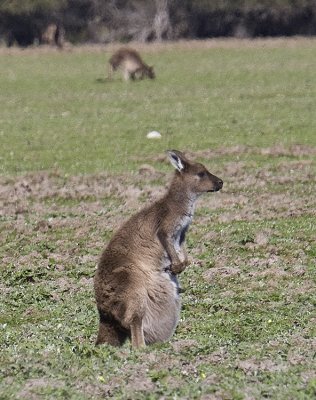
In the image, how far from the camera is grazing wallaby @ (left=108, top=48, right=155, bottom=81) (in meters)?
35.2

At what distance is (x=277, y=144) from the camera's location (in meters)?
19.4

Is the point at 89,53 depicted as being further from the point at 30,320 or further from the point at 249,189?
the point at 30,320

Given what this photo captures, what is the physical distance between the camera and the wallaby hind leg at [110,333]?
7.55 metres

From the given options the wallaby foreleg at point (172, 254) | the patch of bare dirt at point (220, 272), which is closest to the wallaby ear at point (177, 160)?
the wallaby foreleg at point (172, 254)

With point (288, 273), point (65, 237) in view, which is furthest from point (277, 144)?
point (288, 273)

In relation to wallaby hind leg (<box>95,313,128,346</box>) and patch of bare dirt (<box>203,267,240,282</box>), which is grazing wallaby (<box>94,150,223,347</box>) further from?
patch of bare dirt (<box>203,267,240,282</box>)

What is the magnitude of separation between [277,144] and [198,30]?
4999 centimetres

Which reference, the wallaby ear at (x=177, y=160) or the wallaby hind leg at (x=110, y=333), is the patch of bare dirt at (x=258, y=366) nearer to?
the wallaby hind leg at (x=110, y=333)

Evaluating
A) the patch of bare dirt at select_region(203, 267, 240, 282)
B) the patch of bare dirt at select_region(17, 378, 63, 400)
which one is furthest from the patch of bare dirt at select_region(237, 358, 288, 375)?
the patch of bare dirt at select_region(203, 267, 240, 282)

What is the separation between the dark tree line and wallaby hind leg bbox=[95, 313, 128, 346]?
192 feet

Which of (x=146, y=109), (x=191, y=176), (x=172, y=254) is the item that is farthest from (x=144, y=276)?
(x=146, y=109)

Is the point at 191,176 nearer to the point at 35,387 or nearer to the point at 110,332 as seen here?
the point at 110,332

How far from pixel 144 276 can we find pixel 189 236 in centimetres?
462

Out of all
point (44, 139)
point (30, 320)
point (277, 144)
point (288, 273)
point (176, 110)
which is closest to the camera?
point (30, 320)
